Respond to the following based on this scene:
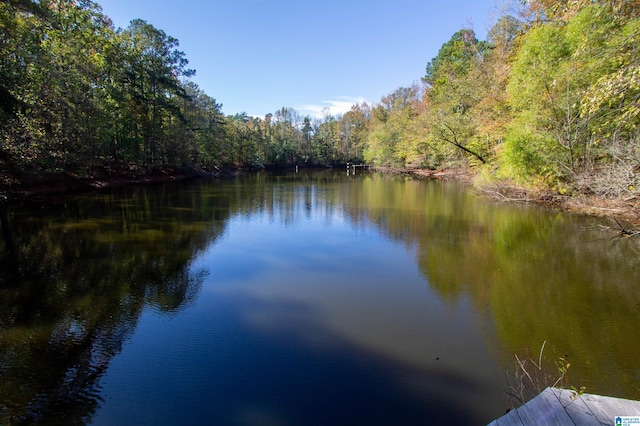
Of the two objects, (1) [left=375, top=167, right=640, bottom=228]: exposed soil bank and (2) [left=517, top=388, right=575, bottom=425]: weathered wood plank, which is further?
(1) [left=375, top=167, right=640, bottom=228]: exposed soil bank

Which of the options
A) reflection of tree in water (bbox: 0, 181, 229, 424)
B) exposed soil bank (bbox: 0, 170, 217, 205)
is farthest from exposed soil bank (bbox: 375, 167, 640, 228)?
exposed soil bank (bbox: 0, 170, 217, 205)

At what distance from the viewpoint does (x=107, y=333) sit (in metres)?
5.80

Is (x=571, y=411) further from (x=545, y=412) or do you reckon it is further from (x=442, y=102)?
(x=442, y=102)

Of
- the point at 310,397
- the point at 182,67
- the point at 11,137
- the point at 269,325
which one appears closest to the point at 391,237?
the point at 269,325

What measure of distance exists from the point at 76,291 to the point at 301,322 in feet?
16.5

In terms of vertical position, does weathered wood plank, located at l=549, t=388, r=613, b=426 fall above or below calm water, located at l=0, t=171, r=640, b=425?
above

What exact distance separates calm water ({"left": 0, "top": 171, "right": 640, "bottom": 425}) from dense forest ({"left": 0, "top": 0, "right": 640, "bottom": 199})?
3.59 m

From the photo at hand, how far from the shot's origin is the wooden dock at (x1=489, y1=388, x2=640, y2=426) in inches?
126

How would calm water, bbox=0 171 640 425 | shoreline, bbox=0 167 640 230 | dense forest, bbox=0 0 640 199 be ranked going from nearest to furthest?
calm water, bbox=0 171 640 425 → dense forest, bbox=0 0 640 199 → shoreline, bbox=0 167 640 230

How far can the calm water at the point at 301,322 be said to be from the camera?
4.25m

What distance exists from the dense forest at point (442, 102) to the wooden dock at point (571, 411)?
4.00m

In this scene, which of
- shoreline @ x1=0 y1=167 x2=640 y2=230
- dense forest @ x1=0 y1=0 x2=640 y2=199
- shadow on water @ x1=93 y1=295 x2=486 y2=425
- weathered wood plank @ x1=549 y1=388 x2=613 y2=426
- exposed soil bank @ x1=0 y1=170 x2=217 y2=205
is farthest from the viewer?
exposed soil bank @ x1=0 y1=170 x2=217 y2=205

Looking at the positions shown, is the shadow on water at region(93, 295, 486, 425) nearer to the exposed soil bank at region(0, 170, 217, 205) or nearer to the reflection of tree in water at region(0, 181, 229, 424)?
the reflection of tree in water at region(0, 181, 229, 424)

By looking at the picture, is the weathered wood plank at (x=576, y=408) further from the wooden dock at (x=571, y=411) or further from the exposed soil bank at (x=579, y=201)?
A: the exposed soil bank at (x=579, y=201)
